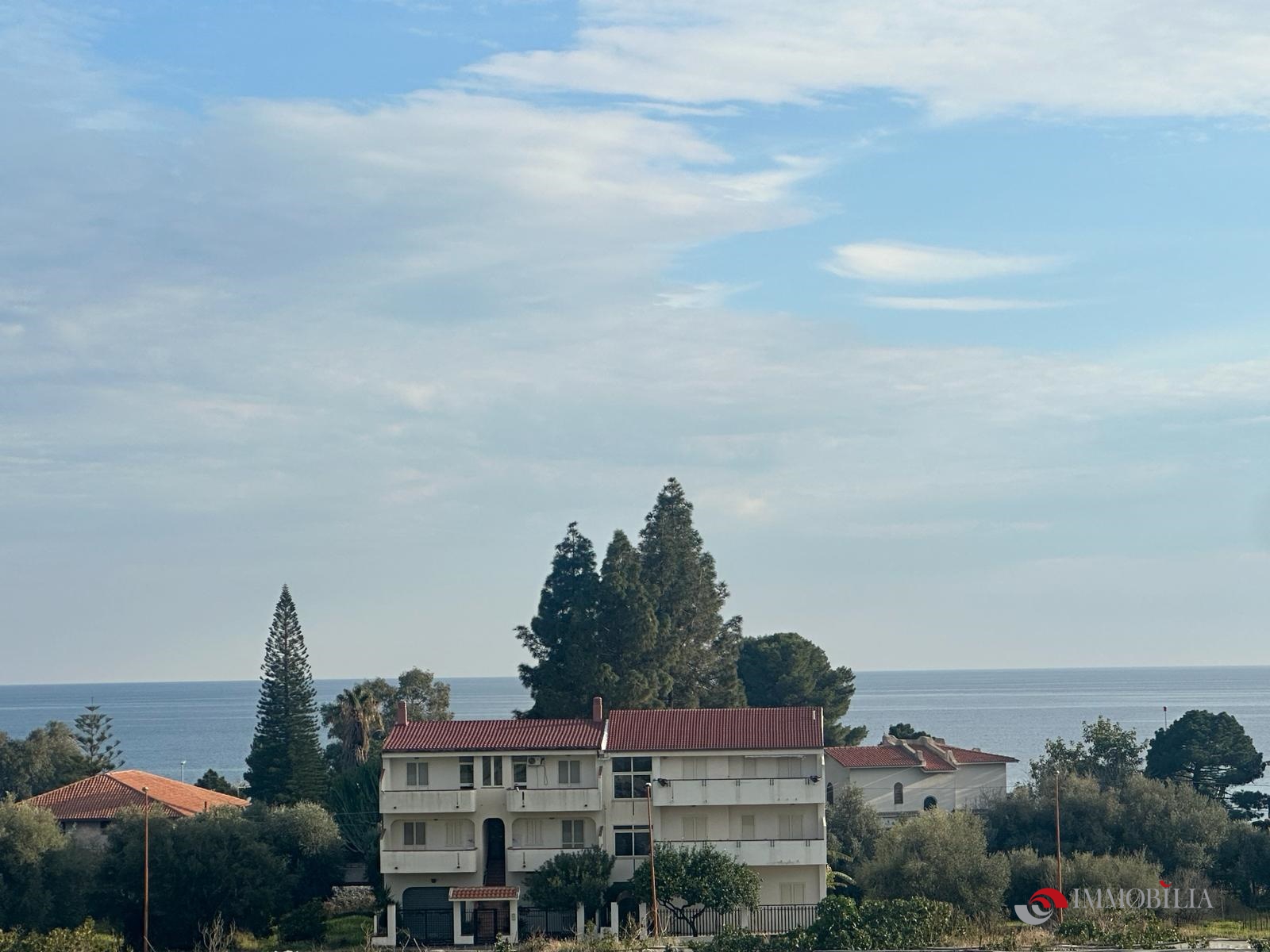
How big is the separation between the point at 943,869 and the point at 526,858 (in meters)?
14.1

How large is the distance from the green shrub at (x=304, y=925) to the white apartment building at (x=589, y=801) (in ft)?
9.03

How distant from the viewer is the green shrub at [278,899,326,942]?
161 feet

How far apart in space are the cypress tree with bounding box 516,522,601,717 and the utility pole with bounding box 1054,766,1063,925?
19.8 meters

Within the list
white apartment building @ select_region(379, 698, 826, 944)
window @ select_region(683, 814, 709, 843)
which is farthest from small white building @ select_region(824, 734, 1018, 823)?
window @ select_region(683, 814, 709, 843)

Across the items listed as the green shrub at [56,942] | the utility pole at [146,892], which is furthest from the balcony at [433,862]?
the green shrub at [56,942]

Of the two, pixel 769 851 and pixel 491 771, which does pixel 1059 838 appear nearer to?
pixel 769 851

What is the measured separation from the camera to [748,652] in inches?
3514

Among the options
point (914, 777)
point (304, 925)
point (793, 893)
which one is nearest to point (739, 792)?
point (793, 893)

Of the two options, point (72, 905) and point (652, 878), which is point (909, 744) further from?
point (72, 905)

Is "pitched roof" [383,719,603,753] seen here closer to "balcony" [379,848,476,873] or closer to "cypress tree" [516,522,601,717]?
"balcony" [379,848,476,873]

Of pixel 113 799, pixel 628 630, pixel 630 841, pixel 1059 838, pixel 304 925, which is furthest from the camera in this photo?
pixel 628 630

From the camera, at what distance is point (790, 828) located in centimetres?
5338

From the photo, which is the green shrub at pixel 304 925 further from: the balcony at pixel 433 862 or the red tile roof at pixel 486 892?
the red tile roof at pixel 486 892

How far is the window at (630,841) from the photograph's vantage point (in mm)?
52469
